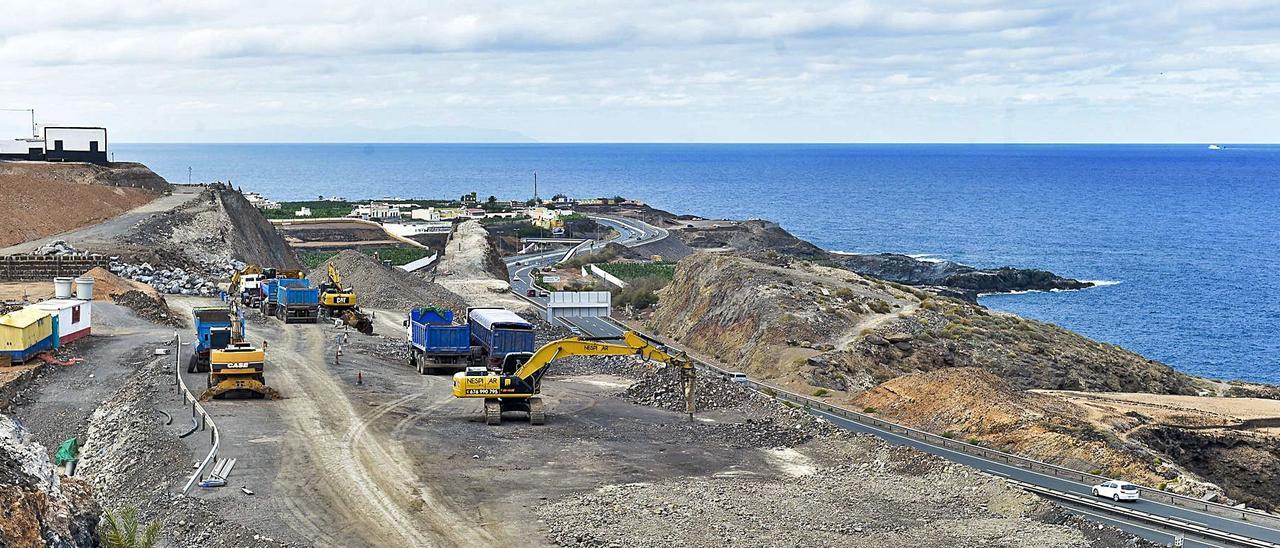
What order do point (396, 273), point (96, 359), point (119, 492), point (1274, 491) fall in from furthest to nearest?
point (396, 273)
point (96, 359)
point (1274, 491)
point (119, 492)

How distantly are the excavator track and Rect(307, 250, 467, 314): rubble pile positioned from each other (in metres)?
33.2

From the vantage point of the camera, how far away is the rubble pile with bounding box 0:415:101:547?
69.1 feet

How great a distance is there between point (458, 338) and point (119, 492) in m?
18.0

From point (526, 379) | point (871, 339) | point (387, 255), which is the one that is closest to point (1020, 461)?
point (526, 379)

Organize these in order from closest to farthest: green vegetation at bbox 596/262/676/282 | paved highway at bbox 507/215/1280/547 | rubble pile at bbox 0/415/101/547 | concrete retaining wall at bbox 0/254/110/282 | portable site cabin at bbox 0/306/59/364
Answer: rubble pile at bbox 0/415/101/547
paved highway at bbox 507/215/1280/547
portable site cabin at bbox 0/306/59/364
concrete retaining wall at bbox 0/254/110/282
green vegetation at bbox 596/262/676/282

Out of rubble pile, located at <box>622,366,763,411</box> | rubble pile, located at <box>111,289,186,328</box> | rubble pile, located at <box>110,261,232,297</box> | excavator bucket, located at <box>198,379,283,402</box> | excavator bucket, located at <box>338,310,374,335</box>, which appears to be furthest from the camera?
→ rubble pile, located at <box>110,261,232,297</box>

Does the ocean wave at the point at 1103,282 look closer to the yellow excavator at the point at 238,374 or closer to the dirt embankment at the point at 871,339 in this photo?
the dirt embankment at the point at 871,339

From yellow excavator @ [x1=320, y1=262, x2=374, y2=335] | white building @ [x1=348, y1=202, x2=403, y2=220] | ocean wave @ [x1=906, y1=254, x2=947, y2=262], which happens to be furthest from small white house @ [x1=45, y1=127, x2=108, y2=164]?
ocean wave @ [x1=906, y1=254, x2=947, y2=262]

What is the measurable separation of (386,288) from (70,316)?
28.1 meters

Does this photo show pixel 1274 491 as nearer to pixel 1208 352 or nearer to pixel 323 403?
pixel 323 403

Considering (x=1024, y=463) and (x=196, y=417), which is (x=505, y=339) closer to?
(x=196, y=417)

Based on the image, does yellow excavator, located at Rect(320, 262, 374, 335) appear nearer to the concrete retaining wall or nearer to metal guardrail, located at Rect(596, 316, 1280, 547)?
the concrete retaining wall

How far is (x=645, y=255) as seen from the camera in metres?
142

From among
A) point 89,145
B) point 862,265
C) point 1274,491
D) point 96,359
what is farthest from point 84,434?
point 862,265
